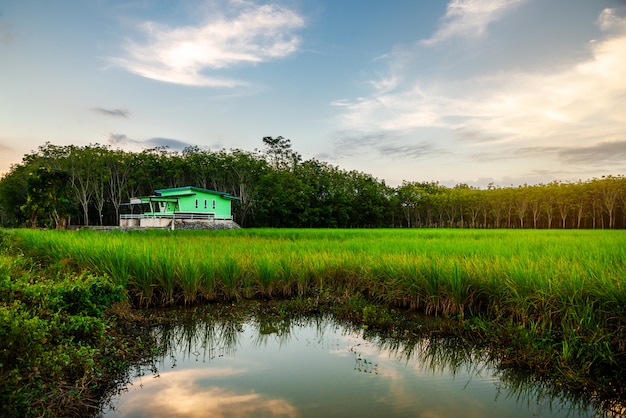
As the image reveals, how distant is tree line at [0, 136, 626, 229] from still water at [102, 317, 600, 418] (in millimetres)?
35159

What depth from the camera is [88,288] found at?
493cm

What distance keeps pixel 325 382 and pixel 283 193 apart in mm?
42794

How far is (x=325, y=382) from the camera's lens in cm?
440

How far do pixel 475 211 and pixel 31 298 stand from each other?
67.9m

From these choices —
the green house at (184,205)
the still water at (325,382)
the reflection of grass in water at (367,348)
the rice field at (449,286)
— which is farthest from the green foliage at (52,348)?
the green house at (184,205)

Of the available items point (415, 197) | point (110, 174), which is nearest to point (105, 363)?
point (110, 174)

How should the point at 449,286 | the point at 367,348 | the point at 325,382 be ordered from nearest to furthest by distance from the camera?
the point at 325,382 → the point at 367,348 → the point at 449,286

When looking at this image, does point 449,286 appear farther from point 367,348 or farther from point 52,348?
point 52,348

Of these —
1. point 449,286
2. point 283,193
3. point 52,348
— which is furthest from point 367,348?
point 283,193

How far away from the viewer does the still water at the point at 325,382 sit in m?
3.74

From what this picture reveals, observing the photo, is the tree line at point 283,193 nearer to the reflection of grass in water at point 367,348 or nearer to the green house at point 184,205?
the green house at point 184,205

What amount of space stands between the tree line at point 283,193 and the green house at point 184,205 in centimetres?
531

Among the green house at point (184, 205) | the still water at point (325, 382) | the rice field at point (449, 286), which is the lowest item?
the still water at point (325, 382)

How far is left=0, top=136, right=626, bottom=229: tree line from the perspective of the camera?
42.8 meters
